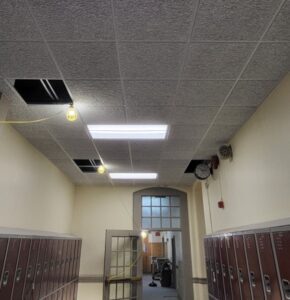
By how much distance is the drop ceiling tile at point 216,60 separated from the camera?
191cm

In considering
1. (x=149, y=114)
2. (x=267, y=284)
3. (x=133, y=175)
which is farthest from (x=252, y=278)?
(x=133, y=175)

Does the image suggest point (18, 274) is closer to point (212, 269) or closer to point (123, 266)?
point (212, 269)

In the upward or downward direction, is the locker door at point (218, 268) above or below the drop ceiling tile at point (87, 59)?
below

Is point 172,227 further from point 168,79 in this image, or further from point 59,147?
point 168,79

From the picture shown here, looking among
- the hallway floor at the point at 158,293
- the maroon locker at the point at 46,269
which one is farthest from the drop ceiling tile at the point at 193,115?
the hallway floor at the point at 158,293

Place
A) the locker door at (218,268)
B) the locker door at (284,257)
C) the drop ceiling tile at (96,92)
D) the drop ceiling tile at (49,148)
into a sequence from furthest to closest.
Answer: the drop ceiling tile at (49,148) < the locker door at (218,268) < the drop ceiling tile at (96,92) < the locker door at (284,257)

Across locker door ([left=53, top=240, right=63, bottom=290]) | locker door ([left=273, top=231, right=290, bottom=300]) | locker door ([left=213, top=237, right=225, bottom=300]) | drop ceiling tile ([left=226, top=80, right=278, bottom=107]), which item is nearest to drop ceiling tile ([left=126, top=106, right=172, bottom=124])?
drop ceiling tile ([left=226, top=80, right=278, bottom=107])

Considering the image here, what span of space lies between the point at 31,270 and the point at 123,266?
341 centimetres

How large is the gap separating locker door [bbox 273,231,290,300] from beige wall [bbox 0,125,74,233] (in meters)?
2.82

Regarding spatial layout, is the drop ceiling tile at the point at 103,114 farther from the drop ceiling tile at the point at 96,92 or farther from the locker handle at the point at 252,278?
the locker handle at the point at 252,278

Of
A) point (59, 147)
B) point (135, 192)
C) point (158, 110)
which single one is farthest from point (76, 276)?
point (158, 110)

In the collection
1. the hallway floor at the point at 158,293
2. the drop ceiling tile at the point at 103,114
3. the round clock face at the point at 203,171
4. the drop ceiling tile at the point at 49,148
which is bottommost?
the hallway floor at the point at 158,293

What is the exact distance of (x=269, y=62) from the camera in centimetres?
207

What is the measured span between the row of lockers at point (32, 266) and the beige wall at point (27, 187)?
415 mm
